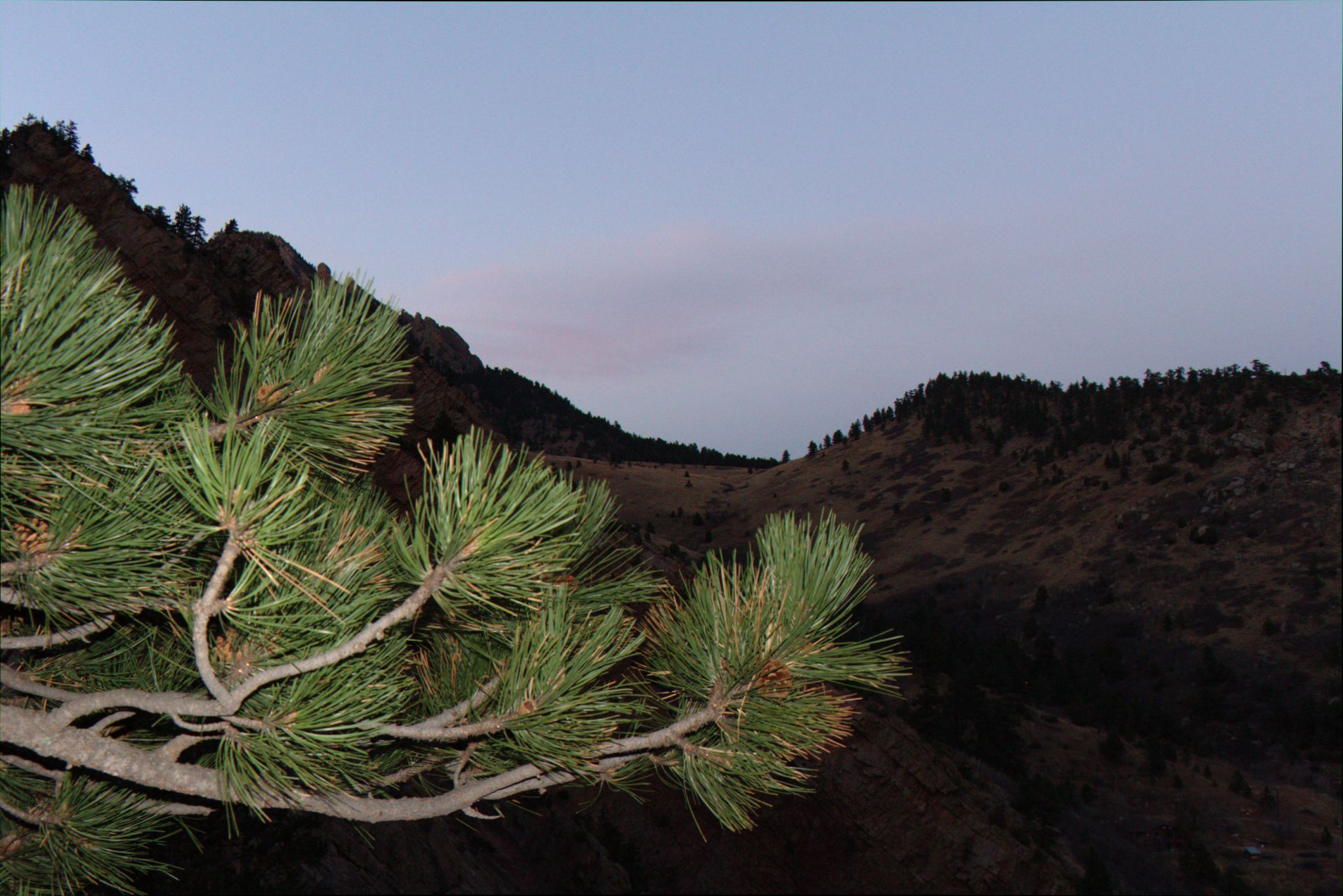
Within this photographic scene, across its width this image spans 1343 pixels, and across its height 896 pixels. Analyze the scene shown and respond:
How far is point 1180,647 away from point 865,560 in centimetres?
5160

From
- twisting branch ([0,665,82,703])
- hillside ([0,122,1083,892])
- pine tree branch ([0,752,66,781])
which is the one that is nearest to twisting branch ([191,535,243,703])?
twisting branch ([0,665,82,703])

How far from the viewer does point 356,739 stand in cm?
333

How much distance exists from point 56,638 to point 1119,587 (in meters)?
60.3

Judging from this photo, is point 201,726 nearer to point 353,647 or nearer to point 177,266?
point 353,647

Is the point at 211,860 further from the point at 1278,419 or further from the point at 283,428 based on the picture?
the point at 1278,419

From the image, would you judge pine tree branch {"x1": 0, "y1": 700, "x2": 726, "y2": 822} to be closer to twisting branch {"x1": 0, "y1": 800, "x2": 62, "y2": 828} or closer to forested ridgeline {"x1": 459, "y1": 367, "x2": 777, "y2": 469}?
twisting branch {"x1": 0, "y1": 800, "x2": 62, "y2": 828}

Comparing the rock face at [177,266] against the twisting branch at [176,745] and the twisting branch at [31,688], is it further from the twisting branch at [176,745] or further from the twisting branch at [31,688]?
the twisting branch at [176,745]

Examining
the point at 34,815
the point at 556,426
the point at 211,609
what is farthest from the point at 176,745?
the point at 556,426

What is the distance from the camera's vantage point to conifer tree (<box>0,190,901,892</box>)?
2902mm

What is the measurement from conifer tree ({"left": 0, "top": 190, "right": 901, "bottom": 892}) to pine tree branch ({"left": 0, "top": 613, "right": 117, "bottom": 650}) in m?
0.02

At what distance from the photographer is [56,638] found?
3.49m

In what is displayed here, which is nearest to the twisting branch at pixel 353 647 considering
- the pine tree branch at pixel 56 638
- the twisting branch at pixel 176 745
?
the twisting branch at pixel 176 745

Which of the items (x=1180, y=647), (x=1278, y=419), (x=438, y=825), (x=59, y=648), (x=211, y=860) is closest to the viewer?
(x=59, y=648)

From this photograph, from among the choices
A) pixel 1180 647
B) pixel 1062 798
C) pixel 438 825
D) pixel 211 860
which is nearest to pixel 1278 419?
pixel 1180 647
